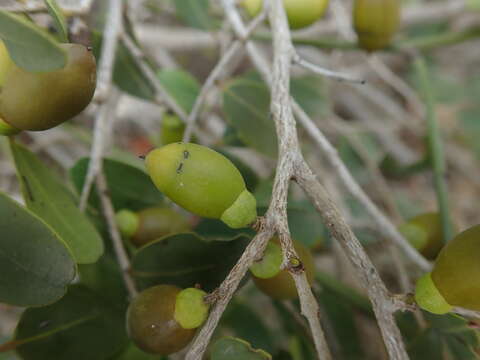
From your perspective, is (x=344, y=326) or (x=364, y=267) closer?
(x=364, y=267)

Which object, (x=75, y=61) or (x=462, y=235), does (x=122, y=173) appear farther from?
(x=462, y=235)

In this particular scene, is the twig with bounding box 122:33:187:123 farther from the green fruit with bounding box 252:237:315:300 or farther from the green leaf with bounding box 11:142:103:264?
the green fruit with bounding box 252:237:315:300

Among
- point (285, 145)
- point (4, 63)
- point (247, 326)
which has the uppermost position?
point (285, 145)

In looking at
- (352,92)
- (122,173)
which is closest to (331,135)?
(352,92)

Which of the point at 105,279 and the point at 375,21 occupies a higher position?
the point at 375,21

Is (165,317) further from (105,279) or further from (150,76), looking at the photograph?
(150,76)

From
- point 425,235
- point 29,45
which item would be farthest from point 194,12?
point 29,45

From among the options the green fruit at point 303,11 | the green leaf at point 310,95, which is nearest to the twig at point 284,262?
the green fruit at point 303,11

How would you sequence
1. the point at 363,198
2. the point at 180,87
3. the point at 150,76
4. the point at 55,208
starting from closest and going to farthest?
the point at 55,208 < the point at 363,198 < the point at 150,76 < the point at 180,87
